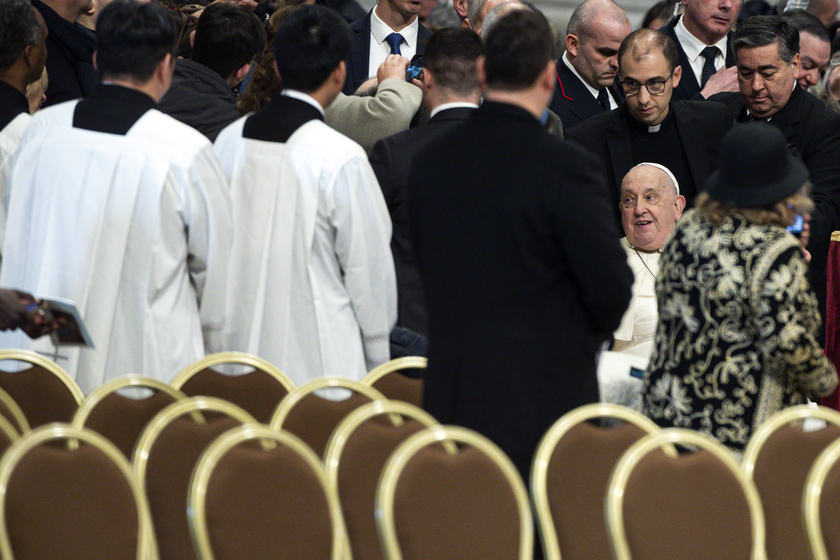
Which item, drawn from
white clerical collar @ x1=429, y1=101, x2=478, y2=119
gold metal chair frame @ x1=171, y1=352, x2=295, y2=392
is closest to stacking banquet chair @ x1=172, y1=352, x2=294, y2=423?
gold metal chair frame @ x1=171, y1=352, x2=295, y2=392

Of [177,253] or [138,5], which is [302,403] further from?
[138,5]

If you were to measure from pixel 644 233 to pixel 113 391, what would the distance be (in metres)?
2.21

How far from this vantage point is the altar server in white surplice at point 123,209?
3076mm

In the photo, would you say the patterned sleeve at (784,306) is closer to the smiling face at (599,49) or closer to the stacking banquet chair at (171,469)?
the stacking banquet chair at (171,469)

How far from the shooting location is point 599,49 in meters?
5.01

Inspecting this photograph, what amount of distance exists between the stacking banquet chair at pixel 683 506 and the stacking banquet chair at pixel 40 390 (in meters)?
1.46

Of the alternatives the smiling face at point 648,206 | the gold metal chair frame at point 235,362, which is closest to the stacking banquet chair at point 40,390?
the gold metal chair frame at point 235,362

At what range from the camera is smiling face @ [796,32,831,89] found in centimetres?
562

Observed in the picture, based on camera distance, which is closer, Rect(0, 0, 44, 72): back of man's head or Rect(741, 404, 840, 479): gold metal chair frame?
Rect(741, 404, 840, 479): gold metal chair frame

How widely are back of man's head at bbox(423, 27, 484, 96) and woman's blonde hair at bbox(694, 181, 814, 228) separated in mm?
1153

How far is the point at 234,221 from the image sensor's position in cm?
346

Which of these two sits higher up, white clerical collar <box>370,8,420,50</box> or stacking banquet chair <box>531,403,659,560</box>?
white clerical collar <box>370,8,420,50</box>

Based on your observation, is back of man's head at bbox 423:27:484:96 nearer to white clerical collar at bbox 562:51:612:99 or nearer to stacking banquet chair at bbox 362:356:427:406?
stacking banquet chair at bbox 362:356:427:406

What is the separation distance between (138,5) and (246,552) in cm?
163
